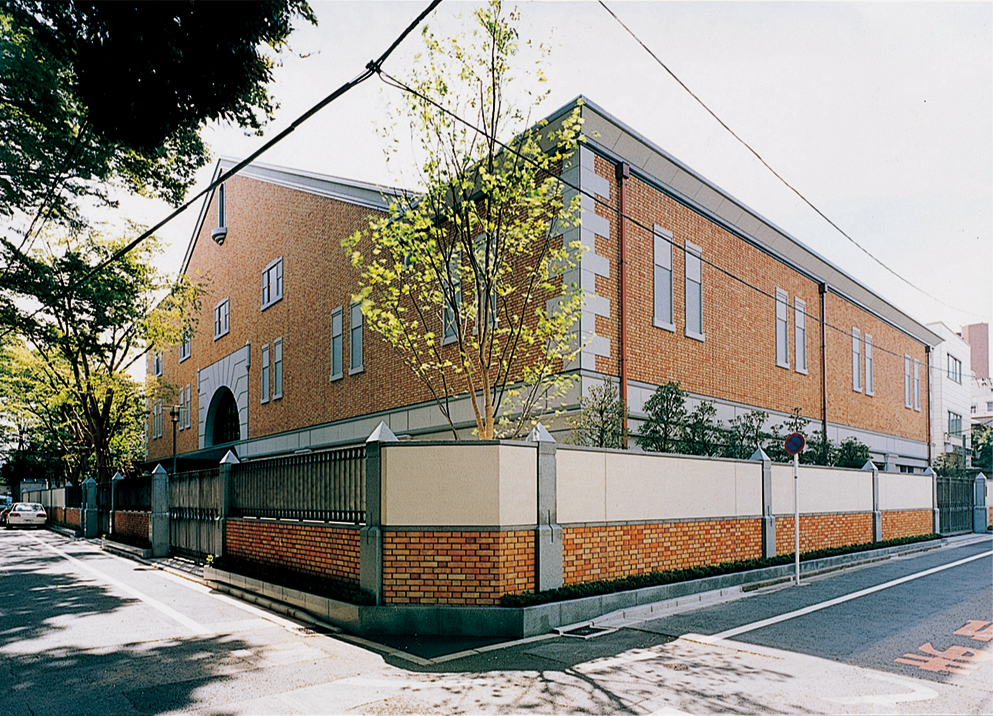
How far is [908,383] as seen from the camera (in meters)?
34.4

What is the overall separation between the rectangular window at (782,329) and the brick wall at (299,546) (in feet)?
50.3

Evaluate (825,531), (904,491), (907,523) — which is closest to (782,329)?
(904,491)

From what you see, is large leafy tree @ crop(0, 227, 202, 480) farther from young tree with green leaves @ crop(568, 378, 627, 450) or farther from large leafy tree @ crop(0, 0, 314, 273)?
young tree with green leaves @ crop(568, 378, 627, 450)

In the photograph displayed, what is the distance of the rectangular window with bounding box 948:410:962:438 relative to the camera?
40719mm

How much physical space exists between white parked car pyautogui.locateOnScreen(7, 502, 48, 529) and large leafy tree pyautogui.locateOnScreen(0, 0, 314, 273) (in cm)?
3424

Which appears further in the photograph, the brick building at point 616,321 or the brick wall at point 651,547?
the brick building at point 616,321

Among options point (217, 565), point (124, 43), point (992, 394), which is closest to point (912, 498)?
point (217, 565)

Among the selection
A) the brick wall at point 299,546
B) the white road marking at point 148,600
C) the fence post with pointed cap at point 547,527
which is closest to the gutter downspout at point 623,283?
the fence post with pointed cap at point 547,527

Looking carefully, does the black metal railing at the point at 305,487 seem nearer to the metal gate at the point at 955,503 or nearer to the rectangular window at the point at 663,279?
the rectangular window at the point at 663,279

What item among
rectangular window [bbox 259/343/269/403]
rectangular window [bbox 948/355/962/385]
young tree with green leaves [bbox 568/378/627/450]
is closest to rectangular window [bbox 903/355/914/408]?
rectangular window [bbox 948/355/962/385]

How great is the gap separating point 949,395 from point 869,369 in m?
14.2

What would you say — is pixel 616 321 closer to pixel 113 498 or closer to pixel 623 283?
pixel 623 283

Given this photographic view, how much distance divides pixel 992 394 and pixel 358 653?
309 ft

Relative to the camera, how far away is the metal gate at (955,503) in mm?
26984
